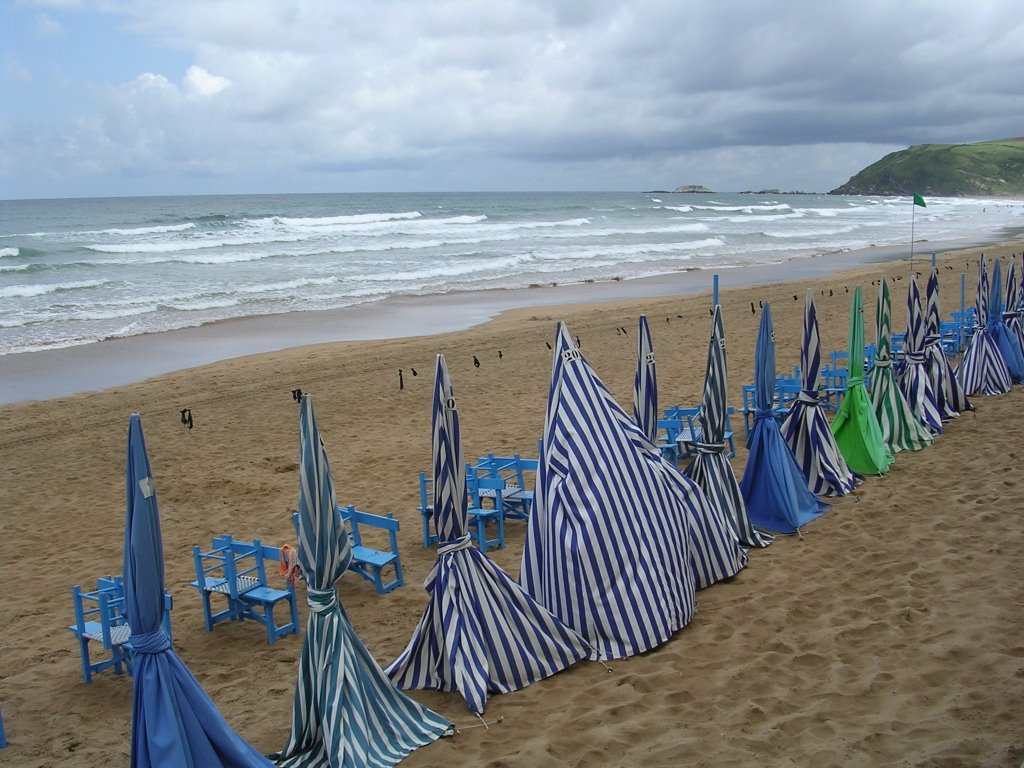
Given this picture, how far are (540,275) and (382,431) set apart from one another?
23325 mm

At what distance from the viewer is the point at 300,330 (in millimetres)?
23391

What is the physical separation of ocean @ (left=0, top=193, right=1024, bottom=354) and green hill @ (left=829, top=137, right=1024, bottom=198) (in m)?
67.5

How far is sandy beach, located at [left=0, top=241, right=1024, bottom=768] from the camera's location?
4.99 metres

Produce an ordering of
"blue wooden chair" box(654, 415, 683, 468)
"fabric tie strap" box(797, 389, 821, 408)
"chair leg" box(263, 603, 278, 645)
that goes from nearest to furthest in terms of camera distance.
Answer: "chair leg" box(263, 603, 278, 645) < "fabric tie strap" box(797, 389, 821, 408) < "blue wooden chair" box(654, 415, 683, 468)

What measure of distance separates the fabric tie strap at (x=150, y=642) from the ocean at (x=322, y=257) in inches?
554

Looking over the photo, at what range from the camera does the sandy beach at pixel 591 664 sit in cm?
499

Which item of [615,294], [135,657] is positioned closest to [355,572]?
[135,657]

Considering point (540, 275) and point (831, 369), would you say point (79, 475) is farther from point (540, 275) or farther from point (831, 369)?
point (540, 275)

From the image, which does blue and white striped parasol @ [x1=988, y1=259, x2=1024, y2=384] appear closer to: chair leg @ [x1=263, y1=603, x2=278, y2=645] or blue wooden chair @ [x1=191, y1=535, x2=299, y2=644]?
blue wooden chair @ [x1=191, y1=535, x2=299, y2=644]

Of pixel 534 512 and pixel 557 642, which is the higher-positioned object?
pixel 534 512

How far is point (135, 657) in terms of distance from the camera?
440 centimetres

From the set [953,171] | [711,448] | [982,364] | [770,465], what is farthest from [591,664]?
[953,171]

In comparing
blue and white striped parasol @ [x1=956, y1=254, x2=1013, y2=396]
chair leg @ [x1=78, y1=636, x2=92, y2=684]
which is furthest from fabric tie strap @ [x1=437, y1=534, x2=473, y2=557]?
blue and white striped parasol @ [x1=956, y1=254, x2=1013, y2=396]

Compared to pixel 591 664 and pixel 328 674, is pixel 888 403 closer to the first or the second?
pixel 591 664
